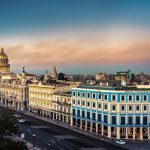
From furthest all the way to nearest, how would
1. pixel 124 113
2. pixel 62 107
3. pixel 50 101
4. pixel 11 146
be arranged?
1. pixel 50 101
2. pixel 62 107
3. pixel 124 113
4. pixel 11 146

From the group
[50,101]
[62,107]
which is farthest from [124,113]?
[50,101]

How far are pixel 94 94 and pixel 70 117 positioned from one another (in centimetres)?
1458

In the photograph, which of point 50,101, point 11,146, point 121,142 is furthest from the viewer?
point 50,101

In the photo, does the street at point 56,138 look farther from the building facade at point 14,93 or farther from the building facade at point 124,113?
the building facade at point 14,93

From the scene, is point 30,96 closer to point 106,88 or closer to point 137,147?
point 106,88

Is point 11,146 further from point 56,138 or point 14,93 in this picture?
point 14,93

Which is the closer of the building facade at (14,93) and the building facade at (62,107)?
the building facade at (62,107)

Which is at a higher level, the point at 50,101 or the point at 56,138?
the point at 50,101

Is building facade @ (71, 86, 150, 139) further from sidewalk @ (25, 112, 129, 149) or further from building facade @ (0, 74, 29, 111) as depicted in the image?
building facade @ (0, 74, 29, 111)

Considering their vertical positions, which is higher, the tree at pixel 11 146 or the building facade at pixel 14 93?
the building facade at pixel 14 93

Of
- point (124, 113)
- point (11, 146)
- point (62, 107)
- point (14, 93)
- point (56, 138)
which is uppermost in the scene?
point (14, 93)

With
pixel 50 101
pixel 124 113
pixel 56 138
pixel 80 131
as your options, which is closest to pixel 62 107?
pixel 50 101

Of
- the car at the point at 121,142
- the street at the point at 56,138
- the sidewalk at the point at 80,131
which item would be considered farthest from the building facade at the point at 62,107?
the car at the point at 121,142

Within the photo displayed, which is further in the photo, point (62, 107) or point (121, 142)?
point (62, 107)
